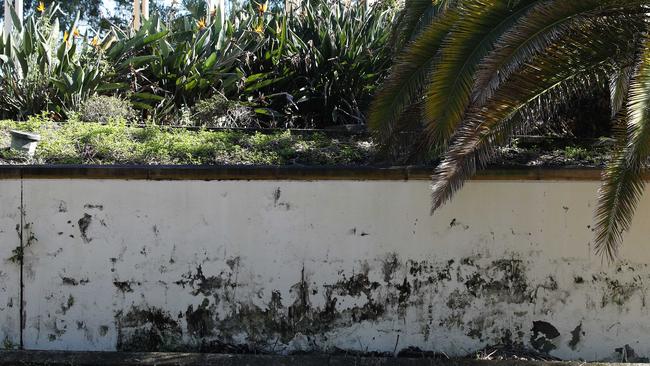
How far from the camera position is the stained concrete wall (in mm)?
6465

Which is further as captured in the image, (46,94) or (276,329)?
(46,94)

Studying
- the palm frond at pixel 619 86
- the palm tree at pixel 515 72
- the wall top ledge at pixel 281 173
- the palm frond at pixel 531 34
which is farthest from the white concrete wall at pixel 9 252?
the palm frond at pixel 619 86

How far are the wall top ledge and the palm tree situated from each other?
0.41m

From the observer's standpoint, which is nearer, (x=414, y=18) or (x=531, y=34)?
(x=531, y=34)

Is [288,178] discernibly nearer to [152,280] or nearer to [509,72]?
[152,280]

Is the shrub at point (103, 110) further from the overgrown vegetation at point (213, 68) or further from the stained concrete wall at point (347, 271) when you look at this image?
the stained concrete wall at point (347, 271)

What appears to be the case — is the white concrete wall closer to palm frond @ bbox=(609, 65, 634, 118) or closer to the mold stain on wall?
the mold stain on wall

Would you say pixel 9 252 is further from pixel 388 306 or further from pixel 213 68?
pixel 213 68

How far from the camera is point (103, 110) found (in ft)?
29.9

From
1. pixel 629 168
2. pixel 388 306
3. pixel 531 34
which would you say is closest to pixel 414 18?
pixel 531 34

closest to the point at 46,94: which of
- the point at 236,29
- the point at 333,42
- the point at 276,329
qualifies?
the point at 236,29

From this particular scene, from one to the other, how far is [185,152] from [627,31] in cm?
432

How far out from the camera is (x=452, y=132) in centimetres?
582

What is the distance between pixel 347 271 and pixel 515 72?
2.27 metres
